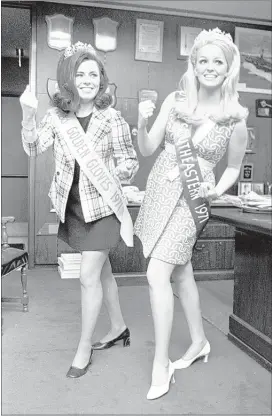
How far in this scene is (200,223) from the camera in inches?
74.4

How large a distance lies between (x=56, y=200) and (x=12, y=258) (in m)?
0.92

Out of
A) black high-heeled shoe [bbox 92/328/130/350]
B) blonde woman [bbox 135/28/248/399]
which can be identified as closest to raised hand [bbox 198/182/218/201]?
blonde woman [bbox 135/28/248/399]

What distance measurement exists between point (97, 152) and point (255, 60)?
3213 millimetres

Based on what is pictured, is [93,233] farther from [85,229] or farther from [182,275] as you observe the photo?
[182,275]

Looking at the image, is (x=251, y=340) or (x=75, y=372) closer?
(x=75, y=372)

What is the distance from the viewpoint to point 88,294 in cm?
193

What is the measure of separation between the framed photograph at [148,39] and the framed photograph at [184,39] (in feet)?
0.57

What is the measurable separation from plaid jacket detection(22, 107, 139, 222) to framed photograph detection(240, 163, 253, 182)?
281cm

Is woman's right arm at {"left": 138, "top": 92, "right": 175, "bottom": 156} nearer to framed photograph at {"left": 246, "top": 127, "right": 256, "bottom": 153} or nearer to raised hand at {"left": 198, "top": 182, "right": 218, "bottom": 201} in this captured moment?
raised hand at {"left": 198, "top": 182, "right": 218, "bottom": 201}

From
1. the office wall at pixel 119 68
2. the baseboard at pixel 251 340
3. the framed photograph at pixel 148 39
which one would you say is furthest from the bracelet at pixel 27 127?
the framed photograph at pixel 148 39

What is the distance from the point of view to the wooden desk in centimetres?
204

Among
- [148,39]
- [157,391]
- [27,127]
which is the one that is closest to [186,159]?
[27,127]

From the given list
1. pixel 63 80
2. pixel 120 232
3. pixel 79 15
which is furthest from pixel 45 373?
pixel 79 15

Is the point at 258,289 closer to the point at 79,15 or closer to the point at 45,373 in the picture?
the point at 45,373
